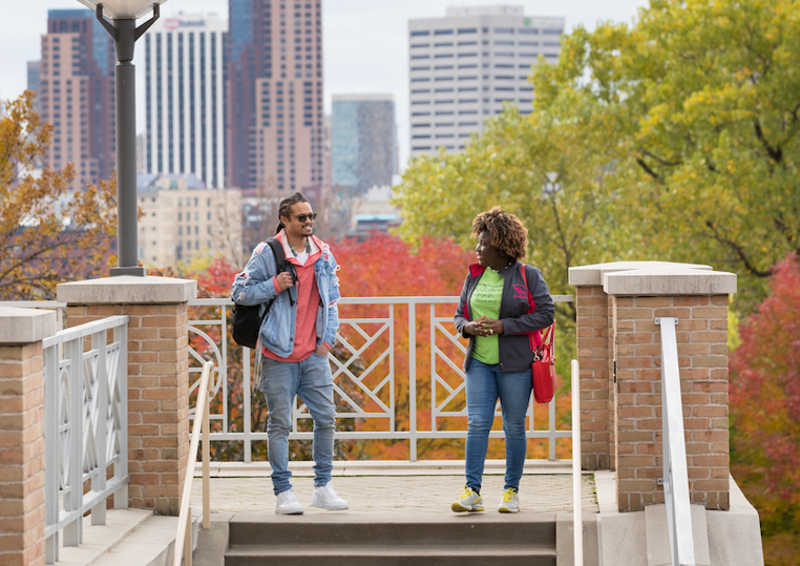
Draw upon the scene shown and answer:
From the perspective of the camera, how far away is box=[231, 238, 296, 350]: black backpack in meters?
5.17

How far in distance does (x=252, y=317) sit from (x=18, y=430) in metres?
1.67

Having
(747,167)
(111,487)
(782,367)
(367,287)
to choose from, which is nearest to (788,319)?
(782,367)

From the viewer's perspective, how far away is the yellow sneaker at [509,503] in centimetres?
537

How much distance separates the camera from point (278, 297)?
5.16 meters

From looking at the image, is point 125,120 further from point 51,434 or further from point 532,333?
point 532,333

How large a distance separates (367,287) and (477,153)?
14923mm

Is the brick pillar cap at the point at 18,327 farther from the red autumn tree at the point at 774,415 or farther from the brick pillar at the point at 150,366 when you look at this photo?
the red autumn tree at the point at 774,415

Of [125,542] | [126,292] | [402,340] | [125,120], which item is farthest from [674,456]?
[402,340]

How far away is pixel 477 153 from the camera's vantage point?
3083 cm

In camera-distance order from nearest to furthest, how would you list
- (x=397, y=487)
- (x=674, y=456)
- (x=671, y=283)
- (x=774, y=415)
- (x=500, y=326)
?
1. (x=674, y=456)
2. (x=671, y=283)
3. (x=500, y=326)
4. (x=397, y=487)
5. (x=774, y=415)

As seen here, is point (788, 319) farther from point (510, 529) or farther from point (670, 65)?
point (510, 529)

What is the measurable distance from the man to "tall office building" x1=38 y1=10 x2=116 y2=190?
619 ft

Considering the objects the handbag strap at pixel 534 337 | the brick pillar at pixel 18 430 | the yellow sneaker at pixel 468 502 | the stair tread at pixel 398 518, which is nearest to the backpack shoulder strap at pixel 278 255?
the handbag strap at pixel 534 337

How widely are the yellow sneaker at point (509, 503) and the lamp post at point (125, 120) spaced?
2546 millimetres
